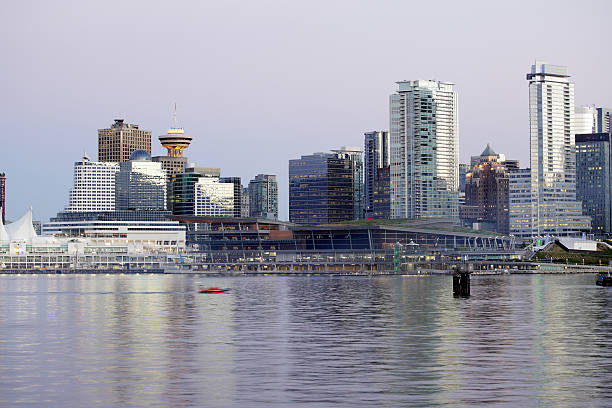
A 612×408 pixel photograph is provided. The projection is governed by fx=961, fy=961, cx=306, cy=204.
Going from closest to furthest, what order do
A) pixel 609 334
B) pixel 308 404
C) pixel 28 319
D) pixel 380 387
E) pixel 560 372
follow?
pixel 308 404
pixel 380 387
pixel 560 372
pixel 609 334
pixel 28 319

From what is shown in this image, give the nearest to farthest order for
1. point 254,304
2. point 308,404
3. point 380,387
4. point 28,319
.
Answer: point 308,404
point 380,387
point 28,319
point 254,304

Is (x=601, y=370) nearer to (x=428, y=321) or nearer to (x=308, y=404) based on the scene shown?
(x=308, y=404)

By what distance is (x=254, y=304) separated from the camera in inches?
5089

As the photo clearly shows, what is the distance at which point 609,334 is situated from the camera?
79.8 meters

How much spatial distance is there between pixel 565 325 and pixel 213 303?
183ft

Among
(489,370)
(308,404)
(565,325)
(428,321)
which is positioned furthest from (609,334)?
(308,404)

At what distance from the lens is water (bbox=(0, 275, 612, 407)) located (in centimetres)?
4762

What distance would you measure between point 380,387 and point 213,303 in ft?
275

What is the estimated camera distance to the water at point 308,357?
47.6 metres

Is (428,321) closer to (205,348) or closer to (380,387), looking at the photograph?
(205,348)

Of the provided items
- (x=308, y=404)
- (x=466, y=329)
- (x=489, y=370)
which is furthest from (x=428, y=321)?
(x=308, y=404)

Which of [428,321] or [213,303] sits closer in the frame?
[428,321]

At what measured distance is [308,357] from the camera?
6378cm

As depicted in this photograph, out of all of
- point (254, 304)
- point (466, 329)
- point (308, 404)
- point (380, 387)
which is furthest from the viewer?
point (254, 304)
